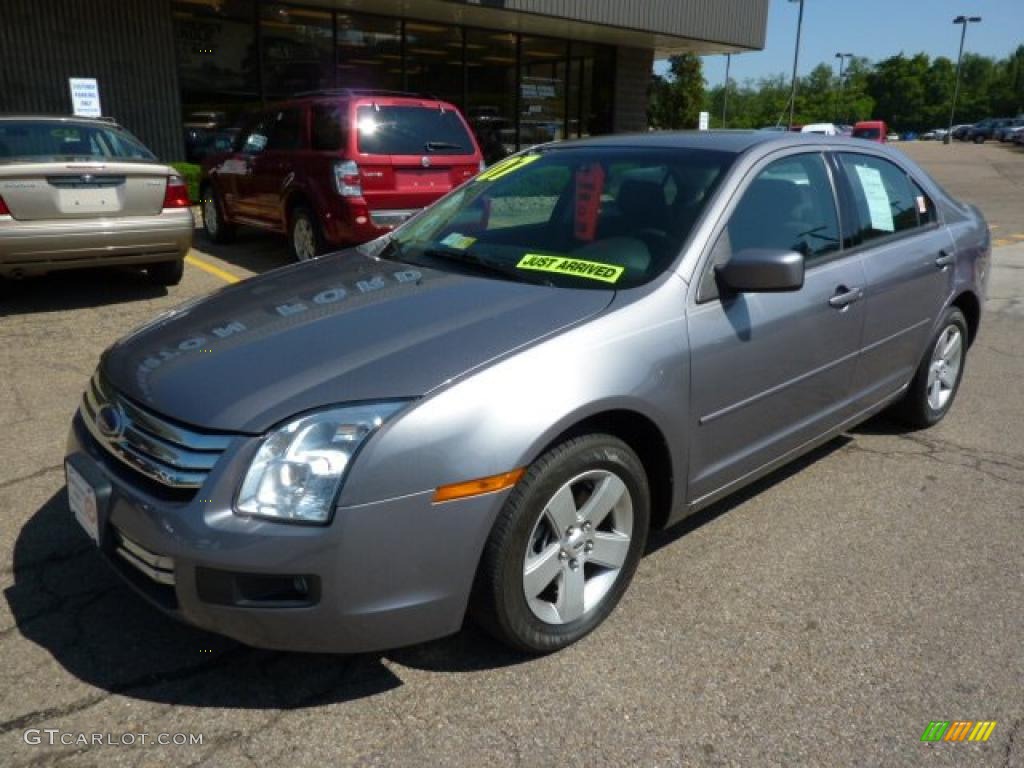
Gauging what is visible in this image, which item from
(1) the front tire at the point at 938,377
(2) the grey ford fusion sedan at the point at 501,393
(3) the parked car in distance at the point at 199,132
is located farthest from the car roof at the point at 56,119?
(3) the parked car in distance at the point at 199,132

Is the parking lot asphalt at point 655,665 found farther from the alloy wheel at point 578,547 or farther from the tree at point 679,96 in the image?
the tree at point 679,96

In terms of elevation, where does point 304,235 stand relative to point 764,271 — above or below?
below

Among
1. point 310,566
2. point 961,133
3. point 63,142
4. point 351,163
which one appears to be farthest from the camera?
point 961,133

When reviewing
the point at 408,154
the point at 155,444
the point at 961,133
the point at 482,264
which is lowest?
the point at 155,444

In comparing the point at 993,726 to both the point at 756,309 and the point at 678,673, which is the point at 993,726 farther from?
the point at 756,309

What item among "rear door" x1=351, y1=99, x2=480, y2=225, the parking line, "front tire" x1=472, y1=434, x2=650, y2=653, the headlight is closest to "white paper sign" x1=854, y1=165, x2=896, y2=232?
"front tire" x1=472, y1=434, x2=650, y2=653

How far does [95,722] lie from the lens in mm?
2277

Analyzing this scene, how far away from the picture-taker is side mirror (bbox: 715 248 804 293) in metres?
2.80

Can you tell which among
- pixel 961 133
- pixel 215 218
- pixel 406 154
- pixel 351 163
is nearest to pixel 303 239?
pixel 351 163

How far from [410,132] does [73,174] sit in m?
2.96

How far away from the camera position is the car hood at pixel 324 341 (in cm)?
228

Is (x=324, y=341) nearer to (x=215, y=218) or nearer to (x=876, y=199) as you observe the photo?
(x=876, y=199)

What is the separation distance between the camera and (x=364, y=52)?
16203 mm

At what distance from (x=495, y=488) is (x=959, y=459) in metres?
3.04
